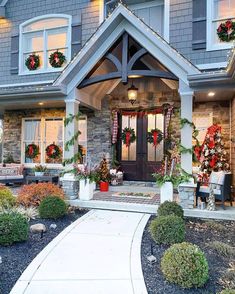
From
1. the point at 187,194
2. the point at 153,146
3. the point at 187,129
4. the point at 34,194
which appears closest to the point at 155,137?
the point at 153,146

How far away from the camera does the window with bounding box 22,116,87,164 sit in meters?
10.0

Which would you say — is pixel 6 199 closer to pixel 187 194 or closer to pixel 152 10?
pixel 187 194

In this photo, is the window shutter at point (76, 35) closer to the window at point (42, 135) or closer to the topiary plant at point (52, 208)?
the window at point (42, 135)

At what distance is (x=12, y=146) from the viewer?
10.6 metres

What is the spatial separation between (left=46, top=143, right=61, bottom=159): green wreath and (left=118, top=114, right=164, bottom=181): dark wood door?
2218 millimetres

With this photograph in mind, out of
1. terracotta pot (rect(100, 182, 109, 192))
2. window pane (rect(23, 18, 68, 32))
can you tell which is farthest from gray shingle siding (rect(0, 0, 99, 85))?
terracotta pot (rect(100, 182, 109, 192))

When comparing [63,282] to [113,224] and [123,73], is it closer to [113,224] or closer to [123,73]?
[113,224]

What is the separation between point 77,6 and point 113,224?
752 cm

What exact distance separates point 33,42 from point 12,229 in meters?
7.93

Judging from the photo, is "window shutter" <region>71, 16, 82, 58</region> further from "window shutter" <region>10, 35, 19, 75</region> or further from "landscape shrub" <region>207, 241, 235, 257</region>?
"landscape shrub" <region>207, 241, 235, 257</region>

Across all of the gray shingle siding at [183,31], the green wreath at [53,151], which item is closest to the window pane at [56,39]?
the green wreath at [53,151]

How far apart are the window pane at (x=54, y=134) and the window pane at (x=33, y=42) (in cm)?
266

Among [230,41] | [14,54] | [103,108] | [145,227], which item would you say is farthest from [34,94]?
[230,41]

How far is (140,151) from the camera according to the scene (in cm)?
928
